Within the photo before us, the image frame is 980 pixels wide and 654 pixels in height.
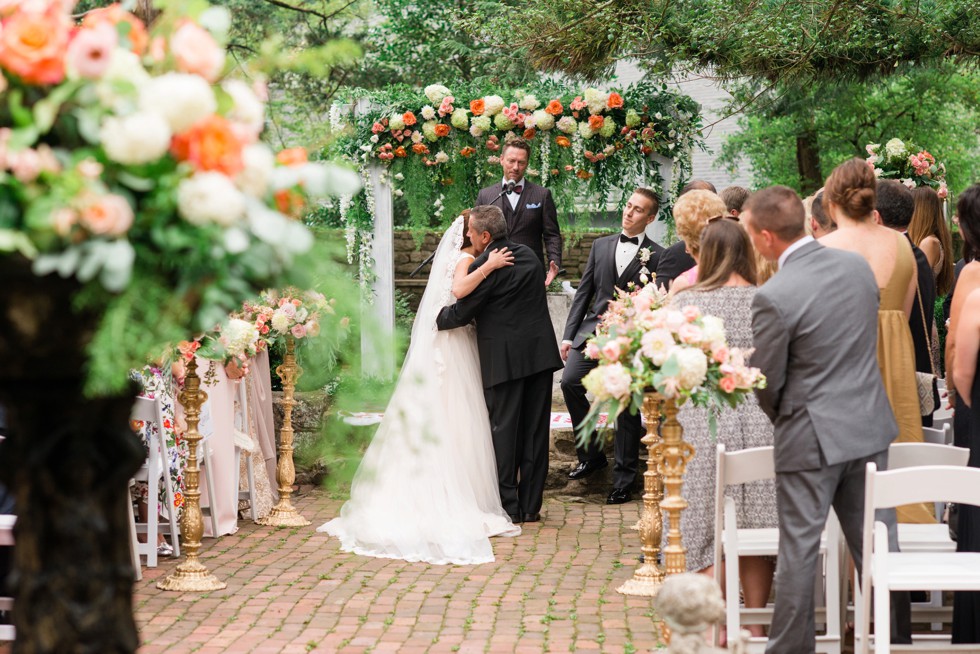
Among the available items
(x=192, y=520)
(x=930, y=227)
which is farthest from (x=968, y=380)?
(x=192, y=520)

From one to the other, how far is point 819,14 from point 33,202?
6.27m

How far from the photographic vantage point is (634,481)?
859 centimetres

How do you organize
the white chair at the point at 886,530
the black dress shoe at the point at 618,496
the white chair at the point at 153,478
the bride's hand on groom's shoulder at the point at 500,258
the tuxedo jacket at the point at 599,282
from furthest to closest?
the black dress shoe at the point at 618,496, the tuxedo jacket at the point at 599,282, the bride's hand on groom's shoulder at the point at 500,258, the white chair at the point at 153,478, the white chair at the point at 886,530

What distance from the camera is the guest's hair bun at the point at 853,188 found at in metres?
5.15

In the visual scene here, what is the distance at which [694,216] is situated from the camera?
6.03m

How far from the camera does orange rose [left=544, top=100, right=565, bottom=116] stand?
9.82 metres

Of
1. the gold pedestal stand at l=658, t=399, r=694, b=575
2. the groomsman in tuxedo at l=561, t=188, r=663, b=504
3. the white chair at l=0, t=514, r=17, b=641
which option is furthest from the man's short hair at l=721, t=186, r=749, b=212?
the white chair at l=0, t=514, r=17, b=641

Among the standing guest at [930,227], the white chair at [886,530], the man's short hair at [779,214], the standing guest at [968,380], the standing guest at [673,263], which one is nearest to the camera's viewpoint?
the white chair at [886,530]

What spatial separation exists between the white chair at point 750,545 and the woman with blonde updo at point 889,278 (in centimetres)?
89

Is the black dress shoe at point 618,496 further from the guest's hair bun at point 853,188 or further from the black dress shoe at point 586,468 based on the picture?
the guest's hair bun at point 853,188

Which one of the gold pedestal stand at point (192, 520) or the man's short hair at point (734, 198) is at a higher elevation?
the man's short hair at point (734, 198)

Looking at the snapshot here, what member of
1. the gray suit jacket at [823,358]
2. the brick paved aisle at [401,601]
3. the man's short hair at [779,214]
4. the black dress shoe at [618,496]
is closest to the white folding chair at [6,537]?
the brick paved aisle at [401,601]

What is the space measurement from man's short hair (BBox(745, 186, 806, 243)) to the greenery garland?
5.38m

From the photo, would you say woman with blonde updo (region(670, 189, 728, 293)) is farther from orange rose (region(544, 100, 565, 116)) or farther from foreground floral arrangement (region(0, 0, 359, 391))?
foreground floral arrangement (region(0, 0, 359, 391))
